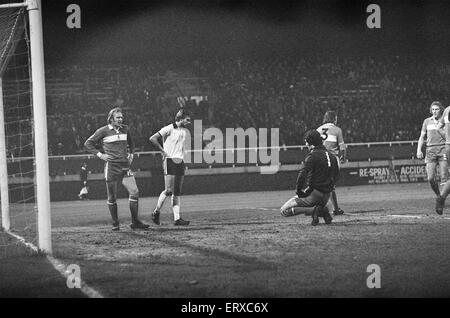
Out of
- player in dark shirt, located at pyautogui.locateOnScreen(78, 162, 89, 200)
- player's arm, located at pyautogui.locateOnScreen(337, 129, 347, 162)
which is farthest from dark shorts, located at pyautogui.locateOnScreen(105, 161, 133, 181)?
player in dark shirt, located at pyautogui.locateOnScreen(78, 162, 89, 200)

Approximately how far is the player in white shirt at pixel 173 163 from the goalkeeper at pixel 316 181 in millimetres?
2300

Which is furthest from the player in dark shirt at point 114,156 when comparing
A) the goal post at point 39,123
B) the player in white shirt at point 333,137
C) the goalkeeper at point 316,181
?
the player in white shirt at point 333,137

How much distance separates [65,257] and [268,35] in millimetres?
21310

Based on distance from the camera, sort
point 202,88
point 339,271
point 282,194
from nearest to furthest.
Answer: point 339,271, point 282,194, point 202,88

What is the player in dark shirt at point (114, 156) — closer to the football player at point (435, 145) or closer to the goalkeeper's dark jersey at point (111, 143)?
the goalkeeper's dark jersey at point (111, 143)

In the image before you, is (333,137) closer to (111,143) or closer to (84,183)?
(111,143)

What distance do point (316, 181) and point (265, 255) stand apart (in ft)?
11.5

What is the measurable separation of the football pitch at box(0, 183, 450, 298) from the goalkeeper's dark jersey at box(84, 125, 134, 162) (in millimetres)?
1388

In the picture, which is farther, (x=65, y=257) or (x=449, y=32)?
(x=449, y=32)

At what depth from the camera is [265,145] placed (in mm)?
27141

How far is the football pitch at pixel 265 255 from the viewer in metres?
6.38
